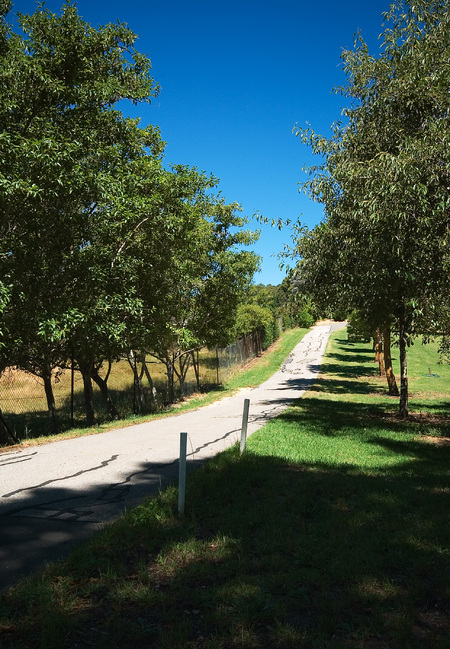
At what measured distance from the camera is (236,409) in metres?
15.8

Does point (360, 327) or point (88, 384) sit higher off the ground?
point (360, 327)

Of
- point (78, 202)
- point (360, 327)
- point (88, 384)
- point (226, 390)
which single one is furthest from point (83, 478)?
point (360, 327)

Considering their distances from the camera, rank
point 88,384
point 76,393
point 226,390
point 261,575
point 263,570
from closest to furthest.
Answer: point 261,575 → point 263,570 → point 88,384 → point 226,390 → point 76,393

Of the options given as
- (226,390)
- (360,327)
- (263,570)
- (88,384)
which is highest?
(360,327)

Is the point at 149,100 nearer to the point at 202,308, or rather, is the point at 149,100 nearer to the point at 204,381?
the point at 202,308

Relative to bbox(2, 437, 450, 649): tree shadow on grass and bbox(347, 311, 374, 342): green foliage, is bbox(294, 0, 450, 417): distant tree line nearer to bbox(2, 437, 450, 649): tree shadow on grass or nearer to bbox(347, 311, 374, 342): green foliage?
bbox(2, 437, 450, 649): tree shadow on grass

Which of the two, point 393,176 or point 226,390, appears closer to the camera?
point 393,176

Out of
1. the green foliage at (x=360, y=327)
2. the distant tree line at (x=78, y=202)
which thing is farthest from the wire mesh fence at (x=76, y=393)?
the green foliage at (x=360, y=327)

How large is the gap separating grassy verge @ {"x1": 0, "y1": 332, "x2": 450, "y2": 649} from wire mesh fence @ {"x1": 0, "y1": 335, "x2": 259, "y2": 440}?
39.0 feet

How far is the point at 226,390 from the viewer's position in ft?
75.3

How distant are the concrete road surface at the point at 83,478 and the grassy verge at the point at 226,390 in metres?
0.77

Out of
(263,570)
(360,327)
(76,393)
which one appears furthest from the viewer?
(360,327)

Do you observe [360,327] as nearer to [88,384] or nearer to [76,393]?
[76,393]

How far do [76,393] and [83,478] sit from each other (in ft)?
71.2
